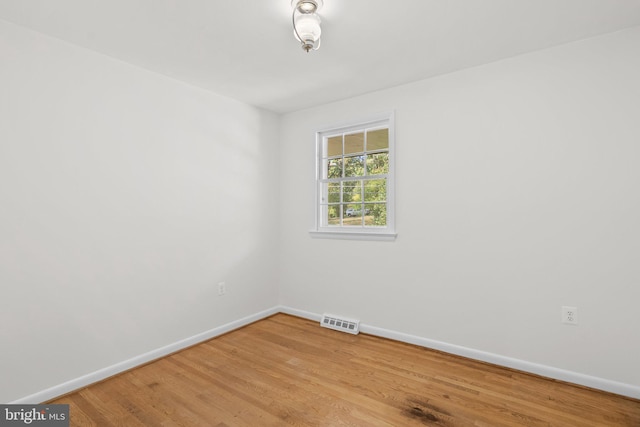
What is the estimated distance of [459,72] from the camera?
9.09ft

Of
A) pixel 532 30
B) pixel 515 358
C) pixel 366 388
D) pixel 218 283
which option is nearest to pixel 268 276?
pixel 218 283

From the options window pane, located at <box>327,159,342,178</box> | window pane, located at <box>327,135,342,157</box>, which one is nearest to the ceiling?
window pane, located at <box>327,135,342,157</box>

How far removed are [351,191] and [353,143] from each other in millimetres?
526

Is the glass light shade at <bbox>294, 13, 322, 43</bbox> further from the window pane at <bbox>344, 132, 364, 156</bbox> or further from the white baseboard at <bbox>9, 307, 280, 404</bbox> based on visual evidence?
the white baseboard at <bbox>9, 307, 280, 404</bbox>

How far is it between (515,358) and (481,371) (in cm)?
30

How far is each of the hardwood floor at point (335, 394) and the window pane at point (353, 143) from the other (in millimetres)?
2016

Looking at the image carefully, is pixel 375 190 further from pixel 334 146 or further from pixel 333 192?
pixel 334 146

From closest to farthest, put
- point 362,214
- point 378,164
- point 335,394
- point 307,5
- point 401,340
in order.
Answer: point 307,5 → point 335,394 → point 401,340 → point 378,164 → point 362,214

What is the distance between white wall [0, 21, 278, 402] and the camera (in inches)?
80.8

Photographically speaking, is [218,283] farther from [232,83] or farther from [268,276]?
[232,83]

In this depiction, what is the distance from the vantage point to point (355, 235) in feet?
11.0

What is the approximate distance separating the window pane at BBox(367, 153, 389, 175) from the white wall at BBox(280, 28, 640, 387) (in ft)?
0.67

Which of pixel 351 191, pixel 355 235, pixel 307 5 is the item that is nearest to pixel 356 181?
pixel 351 191

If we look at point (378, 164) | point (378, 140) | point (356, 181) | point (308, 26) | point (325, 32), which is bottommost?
point (356, 181)
